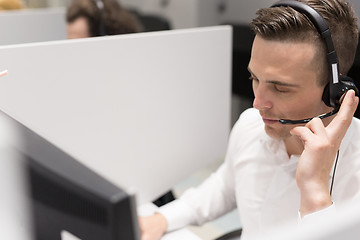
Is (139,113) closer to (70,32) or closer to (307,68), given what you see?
Result: (307,68)

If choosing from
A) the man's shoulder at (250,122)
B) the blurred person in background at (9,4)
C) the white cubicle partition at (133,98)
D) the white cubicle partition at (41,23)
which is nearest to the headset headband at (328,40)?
the man's shoulder at (250,122)

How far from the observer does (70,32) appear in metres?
1.82

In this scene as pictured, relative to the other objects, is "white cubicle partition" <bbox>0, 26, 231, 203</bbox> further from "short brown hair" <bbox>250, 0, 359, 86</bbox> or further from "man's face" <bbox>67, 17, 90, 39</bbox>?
"man's face" <bbox>67, 17, 90, 39</bbox>

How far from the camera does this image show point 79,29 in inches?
70.2

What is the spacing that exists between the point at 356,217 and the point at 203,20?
9.11 feet

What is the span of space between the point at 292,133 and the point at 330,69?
5.6 inches

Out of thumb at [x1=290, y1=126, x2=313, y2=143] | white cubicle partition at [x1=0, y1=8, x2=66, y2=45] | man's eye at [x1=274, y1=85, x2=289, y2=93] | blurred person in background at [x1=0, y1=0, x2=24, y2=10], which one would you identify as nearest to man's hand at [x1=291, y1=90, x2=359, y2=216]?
thumb at [x1=290, y1=126, x2=313, y2=143]

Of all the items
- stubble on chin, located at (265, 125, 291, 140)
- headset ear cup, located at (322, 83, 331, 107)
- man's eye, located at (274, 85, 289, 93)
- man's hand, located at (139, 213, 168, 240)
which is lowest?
man's hand, located at (139, 213, 168, 240)

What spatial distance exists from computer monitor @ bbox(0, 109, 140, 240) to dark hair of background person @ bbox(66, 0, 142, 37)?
4.32 feet

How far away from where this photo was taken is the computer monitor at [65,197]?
17.0 inches

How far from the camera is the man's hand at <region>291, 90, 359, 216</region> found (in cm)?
75

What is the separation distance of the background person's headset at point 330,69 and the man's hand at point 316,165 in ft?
0.26

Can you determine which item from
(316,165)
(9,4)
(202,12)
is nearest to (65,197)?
(316,165)

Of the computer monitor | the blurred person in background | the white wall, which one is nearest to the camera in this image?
the computer monitor
